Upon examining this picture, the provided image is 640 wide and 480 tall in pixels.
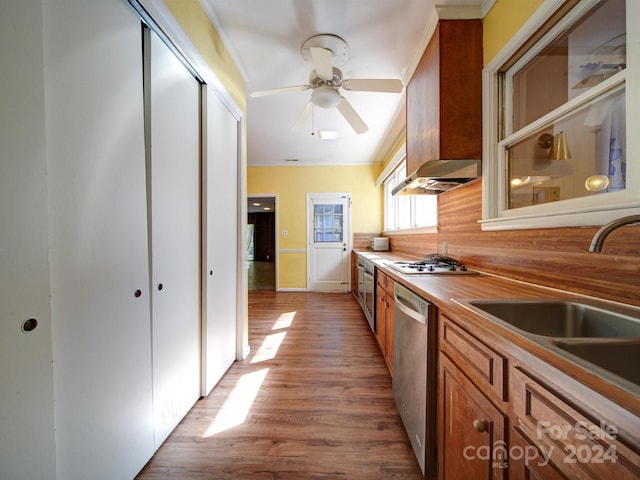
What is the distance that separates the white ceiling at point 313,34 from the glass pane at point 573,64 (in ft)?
2.30

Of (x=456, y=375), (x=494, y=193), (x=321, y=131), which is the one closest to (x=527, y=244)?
(x=494, y=193)

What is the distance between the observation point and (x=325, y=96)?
2094mm

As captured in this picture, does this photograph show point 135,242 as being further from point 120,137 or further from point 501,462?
point 501,462

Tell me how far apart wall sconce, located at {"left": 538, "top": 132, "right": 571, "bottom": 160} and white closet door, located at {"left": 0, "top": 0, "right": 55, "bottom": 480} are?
6.99 ft

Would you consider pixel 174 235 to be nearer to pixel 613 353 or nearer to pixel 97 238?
pixel 97 238

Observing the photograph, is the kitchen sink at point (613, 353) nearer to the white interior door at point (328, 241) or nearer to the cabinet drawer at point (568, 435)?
the cabinet drawer at point (568, 435)

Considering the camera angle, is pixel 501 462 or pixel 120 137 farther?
pixel 120 137

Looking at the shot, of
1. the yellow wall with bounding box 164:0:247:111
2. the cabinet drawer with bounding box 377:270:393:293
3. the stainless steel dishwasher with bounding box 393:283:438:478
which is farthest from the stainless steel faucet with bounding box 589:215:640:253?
the yellow wall with bounding box 164:0:247:111

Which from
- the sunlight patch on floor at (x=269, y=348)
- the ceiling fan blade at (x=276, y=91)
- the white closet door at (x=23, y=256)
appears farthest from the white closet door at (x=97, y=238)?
the sunlight patch on floor at (x=269, y=348)

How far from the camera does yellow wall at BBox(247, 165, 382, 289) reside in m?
5.19

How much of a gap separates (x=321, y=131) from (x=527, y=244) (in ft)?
8.90

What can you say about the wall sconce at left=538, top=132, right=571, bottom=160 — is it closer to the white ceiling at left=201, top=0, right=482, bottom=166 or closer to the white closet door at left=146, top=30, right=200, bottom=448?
the white ceiling at left=201, top=0, right=482, bottom=166

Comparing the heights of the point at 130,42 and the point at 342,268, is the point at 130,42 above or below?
above

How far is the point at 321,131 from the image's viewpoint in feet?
10.9
